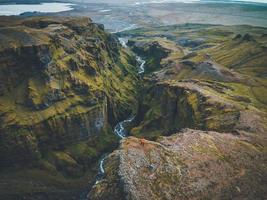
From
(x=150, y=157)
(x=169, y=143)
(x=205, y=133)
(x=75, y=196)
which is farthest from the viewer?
(x=75, y=196)

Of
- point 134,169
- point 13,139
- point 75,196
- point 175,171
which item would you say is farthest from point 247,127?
point 13,139

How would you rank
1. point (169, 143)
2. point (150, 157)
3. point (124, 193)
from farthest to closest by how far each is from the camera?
point (169, 143) < point (150, 157) < point (124, 193)

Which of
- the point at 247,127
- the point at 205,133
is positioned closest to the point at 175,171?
the point at 205,133

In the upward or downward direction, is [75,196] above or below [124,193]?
below

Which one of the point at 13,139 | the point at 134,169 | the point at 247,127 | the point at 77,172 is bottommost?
the point at 77,172

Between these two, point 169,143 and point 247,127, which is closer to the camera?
point 169,143

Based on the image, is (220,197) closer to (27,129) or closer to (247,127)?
(247,127)

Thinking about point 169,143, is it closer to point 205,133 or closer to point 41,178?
point 205,133
